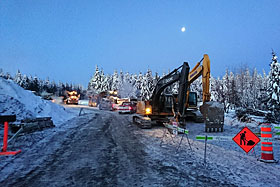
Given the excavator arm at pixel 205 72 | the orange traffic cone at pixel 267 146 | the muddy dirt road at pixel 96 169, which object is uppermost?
the excavator arm at pixel 205 72

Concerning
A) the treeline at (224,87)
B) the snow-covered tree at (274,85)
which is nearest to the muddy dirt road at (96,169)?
the snow-covered tree at (274,85)

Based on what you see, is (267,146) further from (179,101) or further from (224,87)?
(224,87)

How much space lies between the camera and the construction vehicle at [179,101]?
9688mm

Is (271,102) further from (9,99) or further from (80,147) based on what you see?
(9,99)

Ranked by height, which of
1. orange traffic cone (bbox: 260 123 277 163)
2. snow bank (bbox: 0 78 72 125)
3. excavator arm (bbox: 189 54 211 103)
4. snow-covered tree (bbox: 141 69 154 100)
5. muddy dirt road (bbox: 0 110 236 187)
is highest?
snow-covered tree (bbox: 141 69 154 100)

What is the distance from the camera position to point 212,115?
35.4 feet

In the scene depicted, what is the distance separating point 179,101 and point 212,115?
2764 millimetres

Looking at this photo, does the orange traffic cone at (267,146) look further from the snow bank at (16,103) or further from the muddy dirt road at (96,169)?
the snow bank at (16,103)

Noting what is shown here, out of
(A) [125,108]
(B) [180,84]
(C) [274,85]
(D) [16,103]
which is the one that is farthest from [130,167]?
(C) [274,85]

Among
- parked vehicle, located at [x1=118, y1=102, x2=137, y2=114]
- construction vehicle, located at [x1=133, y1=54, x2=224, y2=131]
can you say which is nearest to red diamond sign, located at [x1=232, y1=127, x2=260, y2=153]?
construction vehicle, located at [x1=133, y1=54, x2=224, y2=131]

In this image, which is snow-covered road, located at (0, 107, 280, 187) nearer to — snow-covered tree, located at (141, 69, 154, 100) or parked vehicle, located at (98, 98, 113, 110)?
parked vehicle, located at (98, 98, 113, 110)

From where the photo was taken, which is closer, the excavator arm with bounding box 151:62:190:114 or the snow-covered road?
the snow-covered road

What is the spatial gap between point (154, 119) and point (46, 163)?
8.61 metres

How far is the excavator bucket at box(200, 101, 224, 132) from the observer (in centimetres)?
1057
